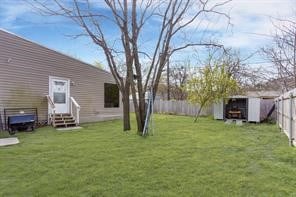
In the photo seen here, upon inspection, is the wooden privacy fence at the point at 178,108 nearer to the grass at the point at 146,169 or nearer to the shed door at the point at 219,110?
the shed door at the point at 219,110

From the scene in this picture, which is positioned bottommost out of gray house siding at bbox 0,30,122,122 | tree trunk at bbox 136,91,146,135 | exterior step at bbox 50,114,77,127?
exterior step at bbox 50,114,77,127

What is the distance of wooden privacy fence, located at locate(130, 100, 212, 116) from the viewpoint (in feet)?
98.3

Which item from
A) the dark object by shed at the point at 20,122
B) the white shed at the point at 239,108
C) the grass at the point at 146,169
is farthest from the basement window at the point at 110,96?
the grass at the point at 146,169

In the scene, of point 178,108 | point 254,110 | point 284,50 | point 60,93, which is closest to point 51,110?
point 60,93

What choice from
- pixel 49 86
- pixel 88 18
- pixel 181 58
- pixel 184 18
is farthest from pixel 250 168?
pixel 181 58

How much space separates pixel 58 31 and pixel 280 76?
1150 centimetres

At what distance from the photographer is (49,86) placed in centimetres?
1659

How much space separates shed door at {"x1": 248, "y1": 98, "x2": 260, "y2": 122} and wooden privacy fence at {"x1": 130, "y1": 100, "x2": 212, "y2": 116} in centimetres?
646

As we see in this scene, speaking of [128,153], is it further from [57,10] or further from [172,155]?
[57,10]

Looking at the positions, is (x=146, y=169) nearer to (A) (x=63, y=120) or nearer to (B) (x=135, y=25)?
(B) (x=135, y=25)

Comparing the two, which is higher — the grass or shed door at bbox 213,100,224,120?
shed door at bbox 213,100,224,120

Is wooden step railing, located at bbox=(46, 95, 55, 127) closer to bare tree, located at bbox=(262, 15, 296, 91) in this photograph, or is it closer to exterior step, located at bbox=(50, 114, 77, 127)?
exterior step, located at bbox=(50, 114, 77, 127)

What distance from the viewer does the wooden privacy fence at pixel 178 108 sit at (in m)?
30.0

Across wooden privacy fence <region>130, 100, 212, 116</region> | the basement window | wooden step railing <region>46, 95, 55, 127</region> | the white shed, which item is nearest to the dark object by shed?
wooden step railing <region>46, 95, 55, 127</region>
